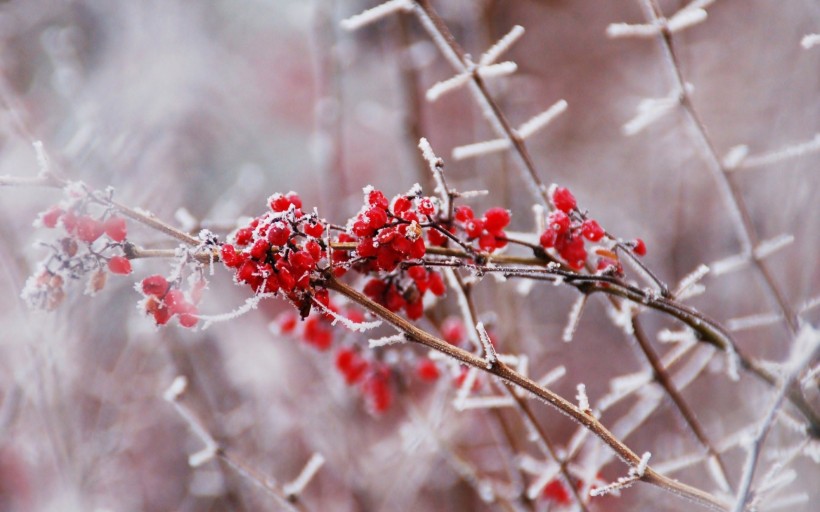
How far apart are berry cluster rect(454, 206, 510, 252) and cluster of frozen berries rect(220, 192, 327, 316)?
166 mm

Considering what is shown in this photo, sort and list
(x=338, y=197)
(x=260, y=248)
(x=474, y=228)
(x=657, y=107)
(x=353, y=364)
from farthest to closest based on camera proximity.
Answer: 1. (x=338, y=197)
2. (x=353, y=364)
3. (x=657, y=107)
4. (x=474, y=228)
5. (x=260, y=248)

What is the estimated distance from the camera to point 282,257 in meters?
0.57

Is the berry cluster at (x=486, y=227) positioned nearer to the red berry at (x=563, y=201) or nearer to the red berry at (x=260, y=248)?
the red berry at (x=563, y=201)

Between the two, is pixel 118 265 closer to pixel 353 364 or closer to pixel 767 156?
pixel 353 364

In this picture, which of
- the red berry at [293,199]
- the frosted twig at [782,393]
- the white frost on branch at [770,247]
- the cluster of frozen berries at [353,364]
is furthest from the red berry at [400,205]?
the white frost on branch at [770,247]

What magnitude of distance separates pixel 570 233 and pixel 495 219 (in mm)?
85

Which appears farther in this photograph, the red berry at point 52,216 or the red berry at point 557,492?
the red berry at point 557,492

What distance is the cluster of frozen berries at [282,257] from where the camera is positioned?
56cm

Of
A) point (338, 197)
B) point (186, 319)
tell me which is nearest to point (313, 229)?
point (186, 319)

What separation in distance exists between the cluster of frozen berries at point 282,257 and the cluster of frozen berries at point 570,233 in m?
0.25

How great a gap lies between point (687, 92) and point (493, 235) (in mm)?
413

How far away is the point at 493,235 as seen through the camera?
674 millimetres

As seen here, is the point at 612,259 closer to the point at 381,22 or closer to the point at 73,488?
the point at 73,488

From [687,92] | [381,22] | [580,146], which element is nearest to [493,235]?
[687,92]
